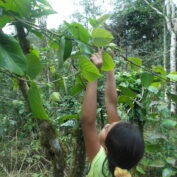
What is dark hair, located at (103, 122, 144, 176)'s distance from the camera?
0.95 metres

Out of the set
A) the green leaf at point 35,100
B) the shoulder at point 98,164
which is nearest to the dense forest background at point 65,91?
the green leaf at point 35,100

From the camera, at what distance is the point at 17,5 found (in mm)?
585

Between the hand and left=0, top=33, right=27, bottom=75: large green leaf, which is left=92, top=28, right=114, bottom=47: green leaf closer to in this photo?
the hand

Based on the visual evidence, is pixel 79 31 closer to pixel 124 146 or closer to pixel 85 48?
pixel 85 48

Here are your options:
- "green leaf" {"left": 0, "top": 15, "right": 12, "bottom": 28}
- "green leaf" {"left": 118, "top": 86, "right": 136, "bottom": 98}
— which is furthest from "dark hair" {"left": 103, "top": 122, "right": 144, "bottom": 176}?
"green leaf" {"left": 0, "top": 15, "right": 12, "bottom": 28}

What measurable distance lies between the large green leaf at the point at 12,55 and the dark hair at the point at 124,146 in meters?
0.50

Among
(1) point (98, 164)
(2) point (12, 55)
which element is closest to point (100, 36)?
(2) point (12, 55)

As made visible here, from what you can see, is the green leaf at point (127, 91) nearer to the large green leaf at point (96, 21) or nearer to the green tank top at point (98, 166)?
the green tank top at point (98, 166)

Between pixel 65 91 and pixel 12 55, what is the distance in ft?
1.63

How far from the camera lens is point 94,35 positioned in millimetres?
743

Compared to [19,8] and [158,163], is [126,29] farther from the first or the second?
[19,8]

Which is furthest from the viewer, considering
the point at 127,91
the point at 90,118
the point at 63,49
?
the point at 127,91

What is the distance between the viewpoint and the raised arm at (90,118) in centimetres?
103

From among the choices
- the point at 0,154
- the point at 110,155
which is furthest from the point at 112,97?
the point at 0,154
